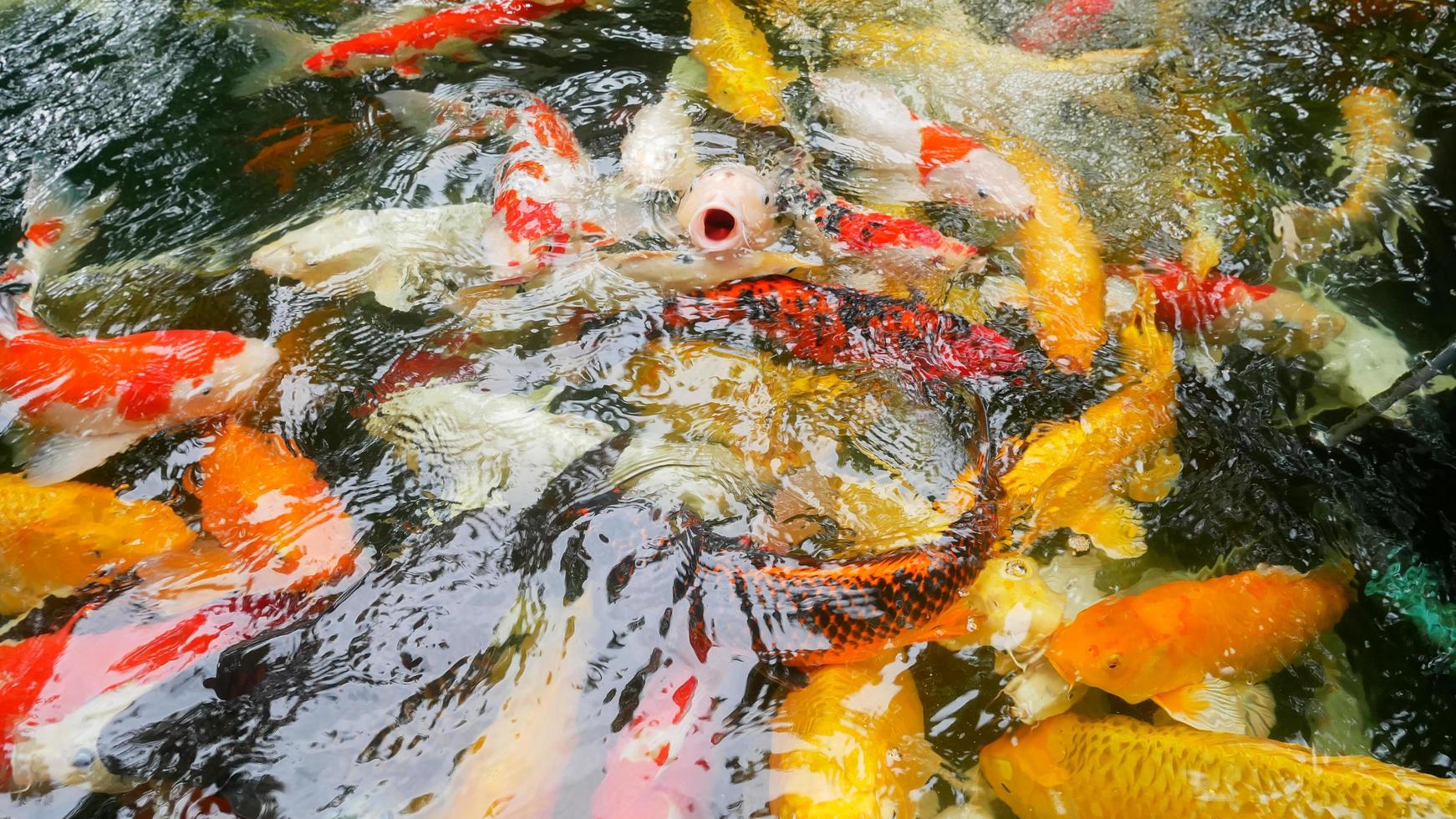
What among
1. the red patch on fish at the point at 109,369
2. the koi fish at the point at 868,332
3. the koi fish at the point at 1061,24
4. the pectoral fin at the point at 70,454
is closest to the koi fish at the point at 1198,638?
the koi fish at the point at 868,332

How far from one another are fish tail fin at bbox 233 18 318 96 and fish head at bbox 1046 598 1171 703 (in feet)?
14.1

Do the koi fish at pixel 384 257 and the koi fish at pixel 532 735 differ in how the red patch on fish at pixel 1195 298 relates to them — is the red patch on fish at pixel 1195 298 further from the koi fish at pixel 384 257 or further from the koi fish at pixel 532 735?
the koi fish at pixel 384 257

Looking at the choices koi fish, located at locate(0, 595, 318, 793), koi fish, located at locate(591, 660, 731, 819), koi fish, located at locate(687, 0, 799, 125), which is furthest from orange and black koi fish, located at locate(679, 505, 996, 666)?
koi fish, located at locate(687, 0, 799, 125)

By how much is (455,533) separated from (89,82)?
3.42 meters

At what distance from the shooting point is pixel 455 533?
91.0 inches

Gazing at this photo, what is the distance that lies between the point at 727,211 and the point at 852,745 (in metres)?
1.87

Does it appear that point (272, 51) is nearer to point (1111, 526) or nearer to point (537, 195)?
point (537, 195)

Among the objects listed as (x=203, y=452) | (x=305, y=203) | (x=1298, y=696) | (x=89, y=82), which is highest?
(x=89, y=82)

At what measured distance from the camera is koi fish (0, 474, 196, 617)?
2.23 meters

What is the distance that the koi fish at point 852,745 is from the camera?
5.95ft

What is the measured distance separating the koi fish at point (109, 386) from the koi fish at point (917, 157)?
2.55m

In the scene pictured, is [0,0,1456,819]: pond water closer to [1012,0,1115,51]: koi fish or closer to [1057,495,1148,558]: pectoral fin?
[1057,495,1148,558]: pectoral fin

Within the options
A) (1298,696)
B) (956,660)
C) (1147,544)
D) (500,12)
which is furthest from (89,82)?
(1298,696)

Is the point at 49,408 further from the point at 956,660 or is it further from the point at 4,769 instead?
the point at 956,660
